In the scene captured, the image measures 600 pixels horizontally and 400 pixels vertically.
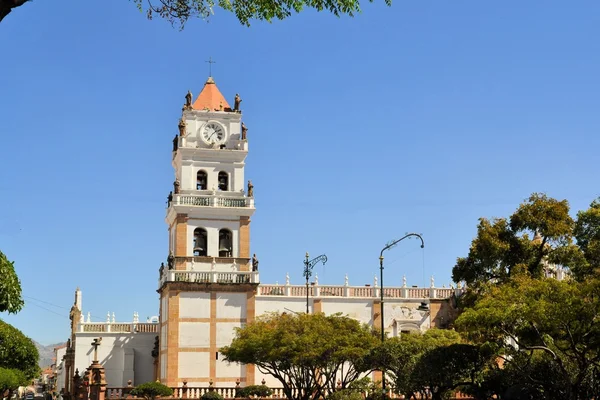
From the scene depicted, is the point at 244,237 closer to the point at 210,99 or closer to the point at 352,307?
the point at 352,307

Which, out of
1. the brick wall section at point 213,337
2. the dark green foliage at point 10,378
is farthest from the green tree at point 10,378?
the brick wall section at point 213,337

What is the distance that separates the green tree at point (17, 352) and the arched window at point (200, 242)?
41.0 ft

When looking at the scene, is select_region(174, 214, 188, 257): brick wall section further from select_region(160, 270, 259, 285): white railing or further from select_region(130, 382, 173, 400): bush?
select_region(130, 382, 173, 400): bush

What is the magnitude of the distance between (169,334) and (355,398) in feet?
49.7

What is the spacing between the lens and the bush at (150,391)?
42594 mm

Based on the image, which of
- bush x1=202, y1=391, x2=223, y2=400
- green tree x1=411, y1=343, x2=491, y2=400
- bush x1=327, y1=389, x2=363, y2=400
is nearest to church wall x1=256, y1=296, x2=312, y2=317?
bush x1=202, y1=391, x2=223, y2=400

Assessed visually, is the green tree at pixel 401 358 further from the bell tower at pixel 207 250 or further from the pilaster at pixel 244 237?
the pilaster at pixel 244 237

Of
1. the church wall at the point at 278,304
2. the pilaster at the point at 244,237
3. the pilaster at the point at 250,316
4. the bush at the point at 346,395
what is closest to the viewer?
the bush at the point at 346,395

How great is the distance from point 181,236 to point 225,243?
2900mm

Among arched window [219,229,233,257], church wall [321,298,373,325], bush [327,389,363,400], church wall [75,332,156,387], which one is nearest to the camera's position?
bush [327,389,363,400]

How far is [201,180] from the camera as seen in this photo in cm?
5206

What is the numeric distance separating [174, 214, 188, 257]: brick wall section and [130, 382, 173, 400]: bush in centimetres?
950

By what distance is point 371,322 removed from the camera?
169ft

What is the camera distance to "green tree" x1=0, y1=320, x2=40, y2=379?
50156 mm
